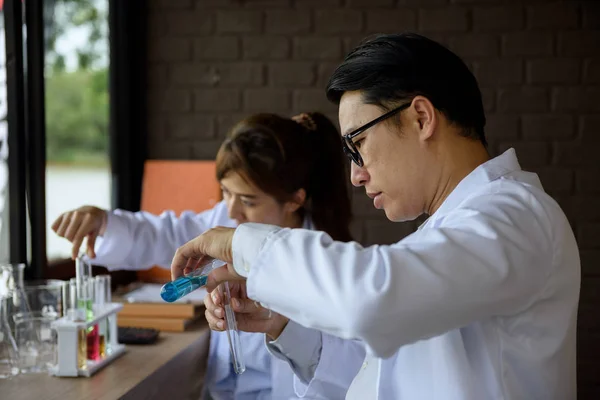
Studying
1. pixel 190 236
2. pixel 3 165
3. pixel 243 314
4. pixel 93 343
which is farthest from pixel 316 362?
pixel 3 165

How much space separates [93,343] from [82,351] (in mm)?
67

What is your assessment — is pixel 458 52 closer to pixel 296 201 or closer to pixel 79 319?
pixel 296 201

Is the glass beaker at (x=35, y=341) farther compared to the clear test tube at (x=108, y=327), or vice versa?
the clear test tube at (x=108, y=327)

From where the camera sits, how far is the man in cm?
94

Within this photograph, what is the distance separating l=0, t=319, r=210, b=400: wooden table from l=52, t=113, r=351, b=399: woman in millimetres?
61

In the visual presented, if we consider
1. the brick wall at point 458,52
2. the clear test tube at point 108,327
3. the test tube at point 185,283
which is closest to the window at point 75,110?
the brick wall at point 458,52

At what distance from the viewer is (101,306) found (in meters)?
1.85

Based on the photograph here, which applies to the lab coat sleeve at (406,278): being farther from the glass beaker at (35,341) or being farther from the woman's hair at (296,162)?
the woman's hair at (296,162)

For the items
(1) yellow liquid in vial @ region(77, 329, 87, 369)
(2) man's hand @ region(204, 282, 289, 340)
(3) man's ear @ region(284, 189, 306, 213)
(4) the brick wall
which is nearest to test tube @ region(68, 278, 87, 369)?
(1) yellow liquid in vial @ region(77, 329, 87, 369)

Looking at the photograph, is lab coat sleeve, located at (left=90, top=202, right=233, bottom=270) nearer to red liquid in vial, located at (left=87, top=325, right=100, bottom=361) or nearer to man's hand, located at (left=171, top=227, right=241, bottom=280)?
red liquid in vial, located at (left=87, top=325, right=100, bottom=361)

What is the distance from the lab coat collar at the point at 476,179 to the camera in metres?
1.17

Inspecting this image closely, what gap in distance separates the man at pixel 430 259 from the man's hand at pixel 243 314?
0.39 ft

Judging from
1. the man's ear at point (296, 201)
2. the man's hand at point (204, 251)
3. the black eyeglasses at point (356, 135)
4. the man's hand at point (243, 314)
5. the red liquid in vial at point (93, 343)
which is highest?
the black eyeglasses at point (356, 135)

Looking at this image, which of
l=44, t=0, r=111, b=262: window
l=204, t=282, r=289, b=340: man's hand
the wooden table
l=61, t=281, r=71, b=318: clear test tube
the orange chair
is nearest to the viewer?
l=204, t=282, r=289, b=340: man's hand
